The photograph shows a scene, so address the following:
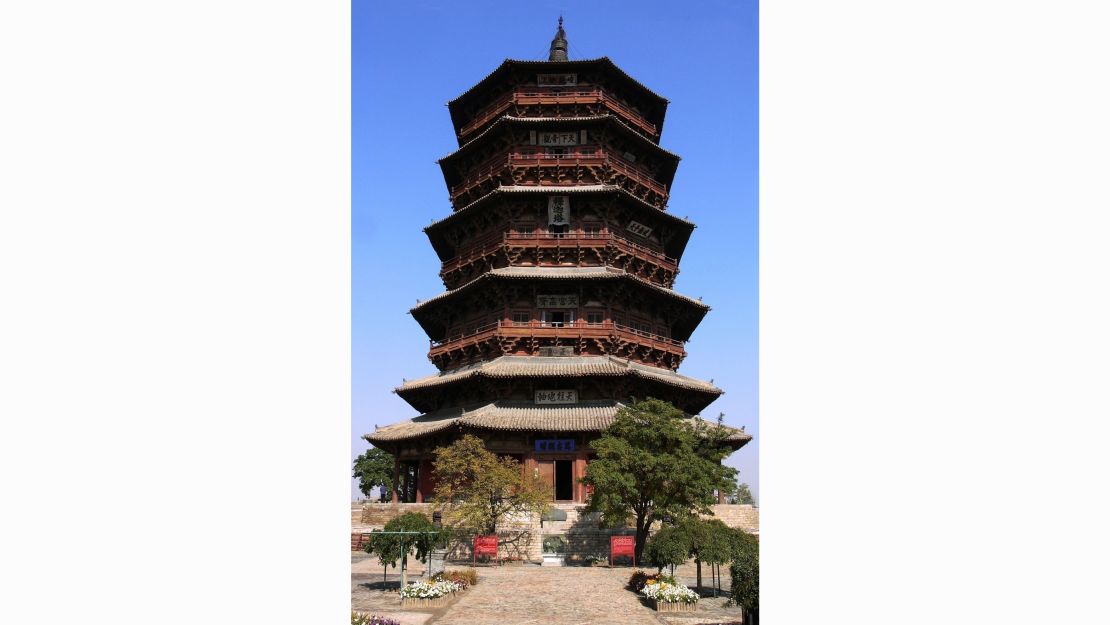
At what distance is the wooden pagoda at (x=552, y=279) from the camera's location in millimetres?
28547

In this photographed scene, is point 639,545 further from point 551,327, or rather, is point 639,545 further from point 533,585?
point 551,327

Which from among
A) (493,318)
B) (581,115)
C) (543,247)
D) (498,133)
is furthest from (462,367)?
(581,115)

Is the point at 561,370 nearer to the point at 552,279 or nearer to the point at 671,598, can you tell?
the point at 552,279

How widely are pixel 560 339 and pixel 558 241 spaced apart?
477 cm

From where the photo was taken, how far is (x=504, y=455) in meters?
27.9

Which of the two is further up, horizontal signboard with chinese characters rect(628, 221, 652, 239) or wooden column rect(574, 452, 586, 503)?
horizontal signboard with chinese characters rect(628, 221, 652, 239)

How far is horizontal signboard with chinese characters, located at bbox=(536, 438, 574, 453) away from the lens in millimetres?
27984

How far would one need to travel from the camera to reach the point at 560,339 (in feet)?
98.7

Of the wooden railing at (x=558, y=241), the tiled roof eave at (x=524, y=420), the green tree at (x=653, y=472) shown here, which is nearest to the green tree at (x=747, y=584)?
the green tree at (x=653, y=472)

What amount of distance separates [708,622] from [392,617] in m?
6.39

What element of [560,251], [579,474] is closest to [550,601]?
[579,474]

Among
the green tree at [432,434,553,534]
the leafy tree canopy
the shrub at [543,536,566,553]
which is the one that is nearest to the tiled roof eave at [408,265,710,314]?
the green tree at [432,434,553,534]

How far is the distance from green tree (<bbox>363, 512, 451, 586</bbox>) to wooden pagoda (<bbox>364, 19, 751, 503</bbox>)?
10.1m

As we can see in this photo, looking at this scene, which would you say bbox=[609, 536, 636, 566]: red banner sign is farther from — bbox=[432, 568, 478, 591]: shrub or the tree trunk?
bbox=[432, 568, 478, 591]: shrub
